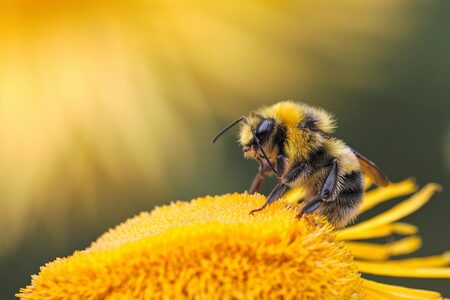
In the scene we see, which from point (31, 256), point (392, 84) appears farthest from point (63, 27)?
point (392, 84)

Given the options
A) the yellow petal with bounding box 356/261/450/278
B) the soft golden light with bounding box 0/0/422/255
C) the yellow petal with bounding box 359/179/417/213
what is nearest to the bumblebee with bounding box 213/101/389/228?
the yellow petal with bounding box 356/261/450/278

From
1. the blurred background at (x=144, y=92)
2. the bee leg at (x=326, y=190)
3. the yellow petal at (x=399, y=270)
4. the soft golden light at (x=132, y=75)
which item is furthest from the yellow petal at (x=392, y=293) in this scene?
the soft golden light at (x=132, y=75)

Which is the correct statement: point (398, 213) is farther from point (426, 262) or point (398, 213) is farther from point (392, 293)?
point (392, 293)

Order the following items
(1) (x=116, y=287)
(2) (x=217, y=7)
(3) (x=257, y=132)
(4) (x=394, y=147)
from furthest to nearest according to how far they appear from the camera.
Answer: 1. (2) (x=217, y=7)
2. (4) (x=394, y=147)
3. (3) (x=257, y=132)
4. (1) (x=116, y=287)

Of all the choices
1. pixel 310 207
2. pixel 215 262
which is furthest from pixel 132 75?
pixel 215 262

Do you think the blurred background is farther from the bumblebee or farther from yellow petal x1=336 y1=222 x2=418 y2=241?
the bumblebee

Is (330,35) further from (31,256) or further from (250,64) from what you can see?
(31,256)

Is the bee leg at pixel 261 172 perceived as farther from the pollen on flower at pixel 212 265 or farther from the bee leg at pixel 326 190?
the pollen on flower at pixel 212 265
